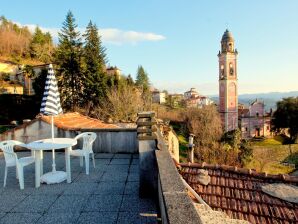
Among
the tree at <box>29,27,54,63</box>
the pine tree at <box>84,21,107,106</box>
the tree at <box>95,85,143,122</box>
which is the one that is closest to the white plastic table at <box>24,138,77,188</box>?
the tree at <box>95,85,143,122</box>

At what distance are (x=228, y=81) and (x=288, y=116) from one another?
1146 cm

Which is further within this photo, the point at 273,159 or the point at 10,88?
the point at 10,88

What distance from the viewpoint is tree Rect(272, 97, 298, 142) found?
3722cm

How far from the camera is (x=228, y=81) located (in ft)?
150

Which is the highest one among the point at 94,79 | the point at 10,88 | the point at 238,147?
the point at 94,79

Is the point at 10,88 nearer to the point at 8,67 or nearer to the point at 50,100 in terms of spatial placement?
the point at 8,67

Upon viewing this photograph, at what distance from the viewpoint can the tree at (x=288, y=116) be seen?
37219 mm

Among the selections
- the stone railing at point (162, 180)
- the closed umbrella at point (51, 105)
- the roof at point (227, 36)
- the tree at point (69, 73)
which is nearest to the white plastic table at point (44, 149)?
the closed umbrella at point (51, 105)

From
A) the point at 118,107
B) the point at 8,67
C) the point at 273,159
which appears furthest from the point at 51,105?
the point at 8,67

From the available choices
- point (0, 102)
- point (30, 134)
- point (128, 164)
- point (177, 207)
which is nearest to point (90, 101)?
point (0, 102)

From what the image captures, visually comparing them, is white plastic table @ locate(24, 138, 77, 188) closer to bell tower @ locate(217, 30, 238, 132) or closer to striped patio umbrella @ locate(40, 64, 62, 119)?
Result: striped patio umbrella @ locate(40, 64, 62, 119)

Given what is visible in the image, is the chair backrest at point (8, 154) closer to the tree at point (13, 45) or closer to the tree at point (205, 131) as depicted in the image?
the tree at point (205, 131)

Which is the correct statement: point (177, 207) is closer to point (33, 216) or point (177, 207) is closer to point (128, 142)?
point (33, 216)

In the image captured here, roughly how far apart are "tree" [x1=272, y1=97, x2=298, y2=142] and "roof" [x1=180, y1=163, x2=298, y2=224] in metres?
34.9
